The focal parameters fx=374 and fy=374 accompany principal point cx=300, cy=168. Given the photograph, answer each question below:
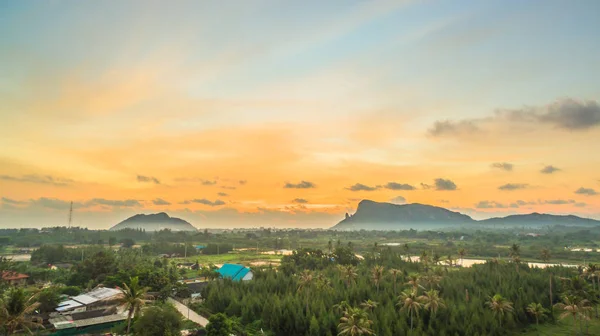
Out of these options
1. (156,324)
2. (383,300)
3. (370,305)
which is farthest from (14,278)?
(383,300)

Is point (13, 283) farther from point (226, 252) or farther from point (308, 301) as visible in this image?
point (226, 252)

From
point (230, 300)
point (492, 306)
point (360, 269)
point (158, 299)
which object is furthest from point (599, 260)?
point (158, 299)

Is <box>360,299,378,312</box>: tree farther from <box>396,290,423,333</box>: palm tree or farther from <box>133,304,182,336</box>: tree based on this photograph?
<box>133,304,182,336</box>: tree

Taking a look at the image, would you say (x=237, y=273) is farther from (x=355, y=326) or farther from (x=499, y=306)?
(x=499, y=306)

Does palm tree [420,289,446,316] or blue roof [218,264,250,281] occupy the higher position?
palm tree [420,289,446,316]

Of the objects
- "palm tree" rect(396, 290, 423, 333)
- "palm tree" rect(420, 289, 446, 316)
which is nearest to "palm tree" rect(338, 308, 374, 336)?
"palm tree" rect(396, 290, 423, 333)

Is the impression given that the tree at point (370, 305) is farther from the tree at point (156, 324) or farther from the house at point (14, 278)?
the house at point (14, 278)
